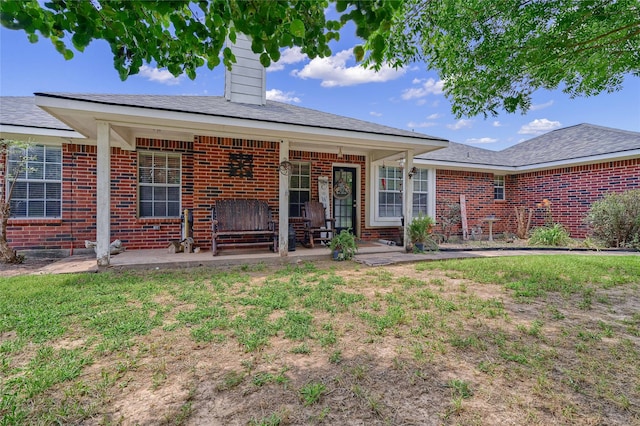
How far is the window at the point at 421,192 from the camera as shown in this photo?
32.3 ft

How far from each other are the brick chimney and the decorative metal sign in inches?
116

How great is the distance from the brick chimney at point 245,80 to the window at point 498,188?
351 inches

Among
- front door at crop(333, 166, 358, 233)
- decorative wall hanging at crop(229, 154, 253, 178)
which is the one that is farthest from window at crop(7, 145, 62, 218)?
front door at crop(333, 166, 358, 233)

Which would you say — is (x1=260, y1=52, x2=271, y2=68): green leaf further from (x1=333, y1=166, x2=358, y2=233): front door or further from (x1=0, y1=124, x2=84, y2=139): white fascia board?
(x1=333, y1=166, x2=358, y2=233): front door

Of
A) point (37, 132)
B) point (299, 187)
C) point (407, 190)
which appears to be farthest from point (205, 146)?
point (407, 190)

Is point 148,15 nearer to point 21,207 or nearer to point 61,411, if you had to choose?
point 61,411

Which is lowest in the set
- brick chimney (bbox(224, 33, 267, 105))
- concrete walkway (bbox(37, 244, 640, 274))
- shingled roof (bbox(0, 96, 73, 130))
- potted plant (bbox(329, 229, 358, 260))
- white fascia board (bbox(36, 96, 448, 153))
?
concrete walkway (bbox(37, 244, 640, 274))

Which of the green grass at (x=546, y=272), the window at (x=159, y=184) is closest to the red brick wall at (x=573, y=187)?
the green grass at (x=546, y=272)

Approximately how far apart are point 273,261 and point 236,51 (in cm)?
574

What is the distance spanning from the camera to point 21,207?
20.5 ft

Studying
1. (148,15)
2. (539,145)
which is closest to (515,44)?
(148,15)

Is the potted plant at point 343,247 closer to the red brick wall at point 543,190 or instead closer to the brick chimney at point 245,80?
the brick chimney at point 245,80

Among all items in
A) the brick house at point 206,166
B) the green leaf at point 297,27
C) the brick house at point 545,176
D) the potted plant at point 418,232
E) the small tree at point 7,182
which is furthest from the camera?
the brick house at point 545,176

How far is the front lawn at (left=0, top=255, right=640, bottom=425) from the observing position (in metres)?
1.70
